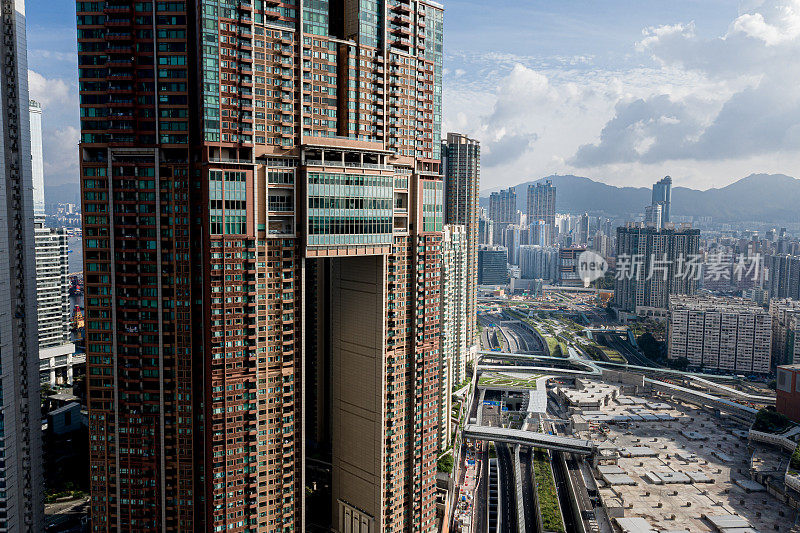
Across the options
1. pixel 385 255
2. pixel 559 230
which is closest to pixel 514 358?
pixel 385 255

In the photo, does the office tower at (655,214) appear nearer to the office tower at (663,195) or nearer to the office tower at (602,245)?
the office tower at (663,195)

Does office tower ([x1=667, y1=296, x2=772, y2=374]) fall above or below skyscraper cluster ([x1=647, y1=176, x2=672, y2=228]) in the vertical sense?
below

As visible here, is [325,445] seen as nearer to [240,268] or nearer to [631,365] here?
[240,268]

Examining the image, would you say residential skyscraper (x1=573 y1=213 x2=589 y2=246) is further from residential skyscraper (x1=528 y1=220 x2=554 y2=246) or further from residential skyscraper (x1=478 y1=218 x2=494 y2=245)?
residential skyscraper (x1=478 y1=218 x2=494 y2=245)

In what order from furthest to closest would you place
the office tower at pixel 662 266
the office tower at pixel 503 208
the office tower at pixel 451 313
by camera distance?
1. the office tower at pixel 503 208
2. the office tower at pixel 662 266
3. the office tower at pixel 451 313

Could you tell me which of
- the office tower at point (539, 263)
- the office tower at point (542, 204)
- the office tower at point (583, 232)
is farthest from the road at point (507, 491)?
the office tower at point (542, 204)

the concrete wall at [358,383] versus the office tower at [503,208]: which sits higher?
the office tower at [503,208]

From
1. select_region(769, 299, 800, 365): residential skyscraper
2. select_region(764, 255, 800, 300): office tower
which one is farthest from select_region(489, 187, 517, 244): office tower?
select_region(769, 299, 800, 365): residential skyscraper
